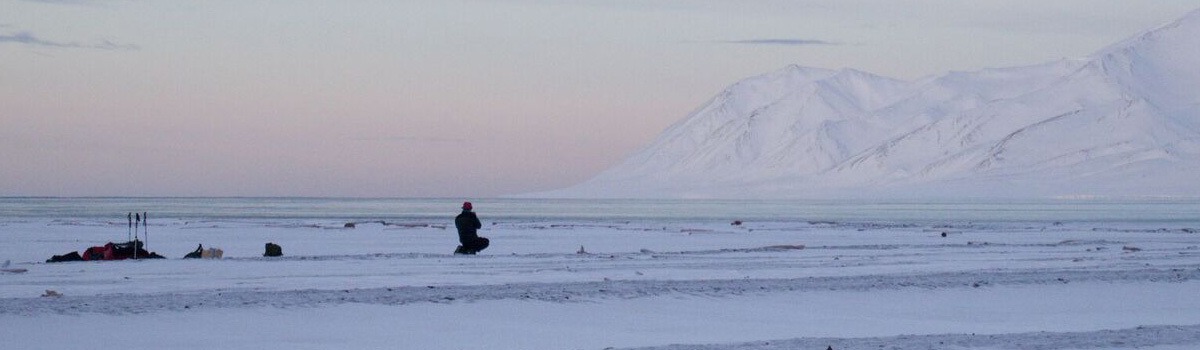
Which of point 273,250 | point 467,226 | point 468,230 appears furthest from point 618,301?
point 273,250

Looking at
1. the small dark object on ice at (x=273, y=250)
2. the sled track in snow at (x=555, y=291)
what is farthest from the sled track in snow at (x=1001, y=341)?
the small dark object on ice at (x=273, y=250)

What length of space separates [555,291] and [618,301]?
115 cm

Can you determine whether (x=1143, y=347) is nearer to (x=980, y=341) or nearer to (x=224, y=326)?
(x=980, y=341)

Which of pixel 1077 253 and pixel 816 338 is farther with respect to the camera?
pixel 1077 253

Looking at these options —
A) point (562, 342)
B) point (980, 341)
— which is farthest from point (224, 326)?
point (980, 341)

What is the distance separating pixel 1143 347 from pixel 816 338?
2759mm

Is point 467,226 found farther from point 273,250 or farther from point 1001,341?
point 1001,341

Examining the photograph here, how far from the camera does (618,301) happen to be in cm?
1781

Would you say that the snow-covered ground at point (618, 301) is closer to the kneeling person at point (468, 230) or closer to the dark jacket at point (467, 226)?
the kneeling person at point (468, 230)

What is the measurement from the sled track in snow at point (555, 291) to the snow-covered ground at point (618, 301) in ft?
0.12

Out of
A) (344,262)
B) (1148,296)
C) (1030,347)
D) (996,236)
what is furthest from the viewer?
(996,236)

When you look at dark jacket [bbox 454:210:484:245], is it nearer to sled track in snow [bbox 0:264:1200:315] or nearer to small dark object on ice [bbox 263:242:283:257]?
small dark object on ice [bbox 263:242:283:257]

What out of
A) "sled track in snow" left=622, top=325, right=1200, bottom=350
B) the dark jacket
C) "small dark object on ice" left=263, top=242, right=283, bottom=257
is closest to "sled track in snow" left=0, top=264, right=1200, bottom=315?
"sled track in snow" left=622, top=325, right=1200, bottom=350

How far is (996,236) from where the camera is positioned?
142ft
